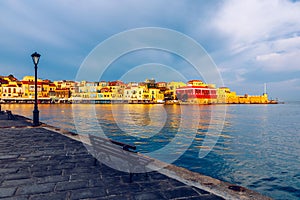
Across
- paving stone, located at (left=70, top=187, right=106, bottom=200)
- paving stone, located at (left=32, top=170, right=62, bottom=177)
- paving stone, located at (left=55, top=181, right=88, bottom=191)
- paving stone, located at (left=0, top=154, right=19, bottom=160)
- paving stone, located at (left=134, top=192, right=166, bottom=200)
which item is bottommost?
paving stone, located at (left=134, top=192, right=166, bottom=200)

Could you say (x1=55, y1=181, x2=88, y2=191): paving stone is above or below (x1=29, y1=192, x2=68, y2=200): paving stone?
above

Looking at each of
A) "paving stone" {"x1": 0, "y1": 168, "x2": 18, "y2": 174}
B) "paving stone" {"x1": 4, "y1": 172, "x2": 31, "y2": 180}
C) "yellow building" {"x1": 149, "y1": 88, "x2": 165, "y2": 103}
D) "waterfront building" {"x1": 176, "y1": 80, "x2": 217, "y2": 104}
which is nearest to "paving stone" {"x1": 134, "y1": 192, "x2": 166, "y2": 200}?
"paving stone" {"x1": 4, "y1": 172, "x2": 31, "y2": 180}

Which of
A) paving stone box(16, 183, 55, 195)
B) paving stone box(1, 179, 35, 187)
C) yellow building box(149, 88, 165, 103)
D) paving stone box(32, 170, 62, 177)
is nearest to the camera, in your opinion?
paving stone box(16, 183, 55, 195)

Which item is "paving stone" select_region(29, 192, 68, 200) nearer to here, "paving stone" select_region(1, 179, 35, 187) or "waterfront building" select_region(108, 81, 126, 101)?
"paving stone" select_region(1, 179, 35, 187)

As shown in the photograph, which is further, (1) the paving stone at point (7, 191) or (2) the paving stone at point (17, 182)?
(2) the paving stone at point (17, 182)

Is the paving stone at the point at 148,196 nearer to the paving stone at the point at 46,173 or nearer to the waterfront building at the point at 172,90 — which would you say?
the paving stone at the point at 46,173

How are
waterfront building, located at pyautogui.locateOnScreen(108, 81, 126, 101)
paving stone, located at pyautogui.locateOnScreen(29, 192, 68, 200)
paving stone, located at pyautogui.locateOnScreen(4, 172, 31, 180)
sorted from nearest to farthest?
paving stone, located at pyautogui.locateOnScreen(29, 192, 68, 200) < paving stone, located at pyautogui.locateOnScreen(4, 172, 31, 180) < waterfront building, located at pyautogui.locateOnScreen(108, 81, 126, 101)

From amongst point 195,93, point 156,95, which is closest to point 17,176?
point 156,95

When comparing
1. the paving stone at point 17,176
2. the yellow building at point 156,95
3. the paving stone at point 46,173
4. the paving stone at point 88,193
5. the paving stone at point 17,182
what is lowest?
the paving stone at point 88,193

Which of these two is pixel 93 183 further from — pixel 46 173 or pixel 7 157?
pixel 7 157

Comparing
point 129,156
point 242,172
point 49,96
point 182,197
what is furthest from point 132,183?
point 49,96

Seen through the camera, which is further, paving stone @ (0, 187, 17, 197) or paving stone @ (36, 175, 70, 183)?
paving stone @ (36, 175, 70, 183)

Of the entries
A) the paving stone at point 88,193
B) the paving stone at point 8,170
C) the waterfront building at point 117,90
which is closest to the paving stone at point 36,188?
the paving stone at point 88,193

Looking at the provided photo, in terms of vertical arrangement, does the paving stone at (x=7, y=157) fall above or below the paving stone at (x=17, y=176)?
above
